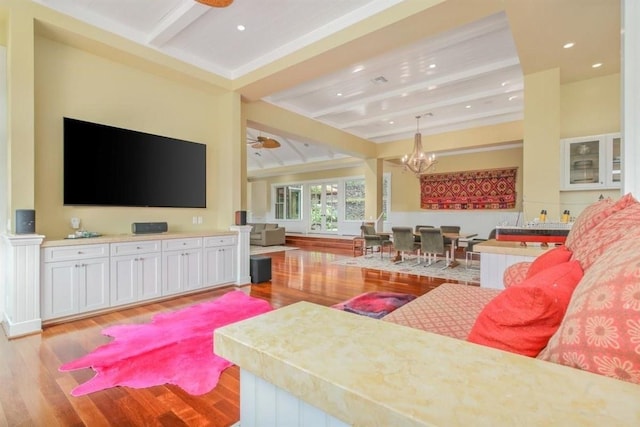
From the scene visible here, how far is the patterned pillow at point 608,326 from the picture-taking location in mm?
597

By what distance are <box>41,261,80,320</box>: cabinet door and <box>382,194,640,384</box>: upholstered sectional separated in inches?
139

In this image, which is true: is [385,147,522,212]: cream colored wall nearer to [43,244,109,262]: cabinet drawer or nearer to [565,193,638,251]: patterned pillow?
[565,193,638,251]: patterned pillow

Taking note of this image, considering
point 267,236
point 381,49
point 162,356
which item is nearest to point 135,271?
point 162,356

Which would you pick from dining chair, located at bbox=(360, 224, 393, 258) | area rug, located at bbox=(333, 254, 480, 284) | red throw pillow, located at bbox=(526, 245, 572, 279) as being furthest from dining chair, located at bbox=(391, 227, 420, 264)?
red throw pillow, located at bbox=(526, 245, 572, 279)

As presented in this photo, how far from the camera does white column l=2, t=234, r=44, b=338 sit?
2.85 m

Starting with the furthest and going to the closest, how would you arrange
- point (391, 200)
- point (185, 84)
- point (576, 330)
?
point (391, 200), point (185, 84), point (576, 330)

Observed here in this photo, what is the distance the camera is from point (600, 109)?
4.07 meters

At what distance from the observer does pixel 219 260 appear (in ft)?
14.9

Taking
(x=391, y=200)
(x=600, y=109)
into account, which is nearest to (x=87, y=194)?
(x=600, y=109)

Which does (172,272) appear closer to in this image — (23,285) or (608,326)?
(23,285)

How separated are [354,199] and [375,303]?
24.1ft

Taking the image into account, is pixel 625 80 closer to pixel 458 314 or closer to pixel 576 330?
pixel 458 314

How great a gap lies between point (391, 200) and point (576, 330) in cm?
988

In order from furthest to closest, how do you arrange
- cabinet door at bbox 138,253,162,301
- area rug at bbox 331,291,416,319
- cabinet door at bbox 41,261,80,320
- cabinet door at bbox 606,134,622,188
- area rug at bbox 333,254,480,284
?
area rug at bbox 333,254,480,284 < cabinet door at bbox 606,134,622,188 < cabinet door at bbox 138,253,162,301 < area rug at bbox 331,291,416,319 < cabinet door at bbox 41,261,80,320
